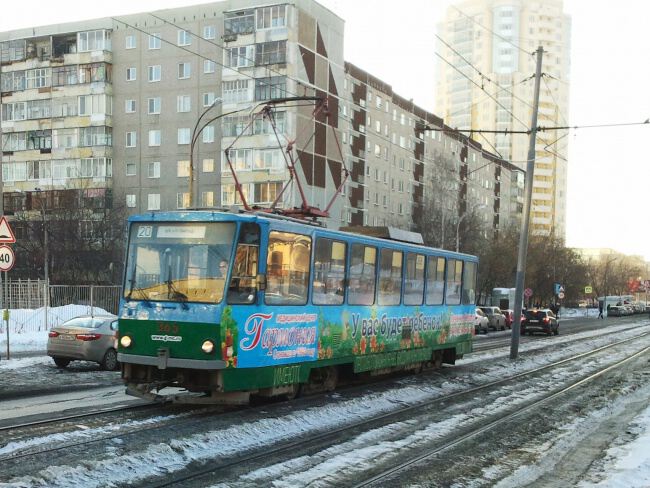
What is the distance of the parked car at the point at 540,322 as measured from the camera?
41.1 meters

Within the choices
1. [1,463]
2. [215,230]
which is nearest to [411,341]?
[215,230]

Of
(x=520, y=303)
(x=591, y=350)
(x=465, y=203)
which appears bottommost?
(x=591, y=350)

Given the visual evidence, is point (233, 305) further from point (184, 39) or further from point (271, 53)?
point (184, 39)

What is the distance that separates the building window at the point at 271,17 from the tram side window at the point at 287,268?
43.8 m

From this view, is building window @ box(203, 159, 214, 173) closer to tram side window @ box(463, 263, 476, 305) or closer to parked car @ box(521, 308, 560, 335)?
parked car @ box(521, 308, 560, 335)

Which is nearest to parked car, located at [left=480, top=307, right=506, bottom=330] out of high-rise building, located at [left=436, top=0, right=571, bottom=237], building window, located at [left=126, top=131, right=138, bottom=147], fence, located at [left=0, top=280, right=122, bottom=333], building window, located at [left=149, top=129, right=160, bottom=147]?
fence, located at [left=0, top=280, right=122, bottom=333]

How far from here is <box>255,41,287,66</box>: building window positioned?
52781mm

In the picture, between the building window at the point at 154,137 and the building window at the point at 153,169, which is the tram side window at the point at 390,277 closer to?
the building window at the point at 153,169

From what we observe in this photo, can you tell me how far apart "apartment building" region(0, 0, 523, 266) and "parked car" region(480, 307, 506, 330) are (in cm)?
1407

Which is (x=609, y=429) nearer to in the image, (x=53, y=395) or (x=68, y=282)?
(x=53, y=395)

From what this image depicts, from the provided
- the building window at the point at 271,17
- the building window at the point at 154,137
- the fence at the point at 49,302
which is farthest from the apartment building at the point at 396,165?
the fence at the point at 49,302

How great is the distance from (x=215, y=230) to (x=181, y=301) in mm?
1103

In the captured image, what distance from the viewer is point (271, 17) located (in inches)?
2096

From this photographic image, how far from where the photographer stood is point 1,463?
7.44 metres
